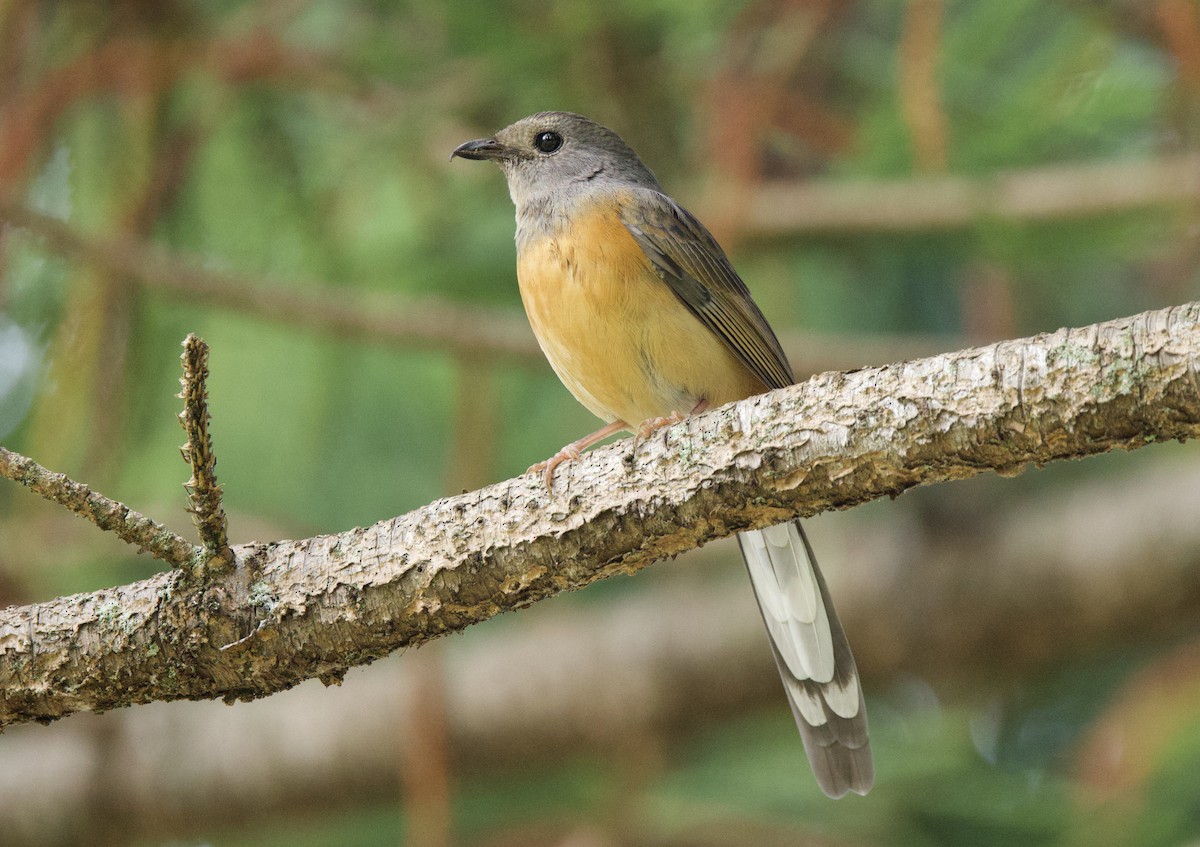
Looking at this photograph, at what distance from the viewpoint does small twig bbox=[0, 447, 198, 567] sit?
8.26 ft

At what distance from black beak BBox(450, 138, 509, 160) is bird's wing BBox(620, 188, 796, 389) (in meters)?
0.73

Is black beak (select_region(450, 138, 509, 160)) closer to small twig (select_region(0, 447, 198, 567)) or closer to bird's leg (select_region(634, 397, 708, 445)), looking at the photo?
bird's leg (select_region(634, 397, 708, 445))

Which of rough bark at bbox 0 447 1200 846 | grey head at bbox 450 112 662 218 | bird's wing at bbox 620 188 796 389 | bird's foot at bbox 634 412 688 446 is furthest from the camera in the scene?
rough bark at bbox 0 447 1200 846

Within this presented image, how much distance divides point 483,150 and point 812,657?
232 centimetres

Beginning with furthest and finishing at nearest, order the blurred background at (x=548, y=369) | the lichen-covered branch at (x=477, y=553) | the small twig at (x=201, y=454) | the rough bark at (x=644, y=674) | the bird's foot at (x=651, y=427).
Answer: the rough bark at (x=644, y=674), the blurred background at (x=548, y=369), the bird's foot at (x=651, y=427), the lichen-covered branch at (x=477, y=553), the small twig at (x=201, y=454)

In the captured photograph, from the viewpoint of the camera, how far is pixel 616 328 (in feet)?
13.4

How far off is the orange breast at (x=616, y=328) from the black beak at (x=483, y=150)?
0.73m

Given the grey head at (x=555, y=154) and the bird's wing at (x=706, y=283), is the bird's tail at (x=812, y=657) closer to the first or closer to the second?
the bird's wing at (x=706, y=283)

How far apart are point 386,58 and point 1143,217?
3.21m

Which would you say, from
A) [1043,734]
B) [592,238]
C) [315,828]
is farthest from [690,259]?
[1043,734]

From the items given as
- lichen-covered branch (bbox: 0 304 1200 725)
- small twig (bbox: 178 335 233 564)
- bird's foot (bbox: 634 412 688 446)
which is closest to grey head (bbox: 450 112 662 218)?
bird's foot (bbox: 634 412 688 446)

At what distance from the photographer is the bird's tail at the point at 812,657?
4.08 m

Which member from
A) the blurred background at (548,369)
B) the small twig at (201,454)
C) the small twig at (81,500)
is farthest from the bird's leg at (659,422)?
the blurred background at (548,369)

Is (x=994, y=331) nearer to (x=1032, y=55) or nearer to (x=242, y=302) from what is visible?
(x=1032, y=55)
